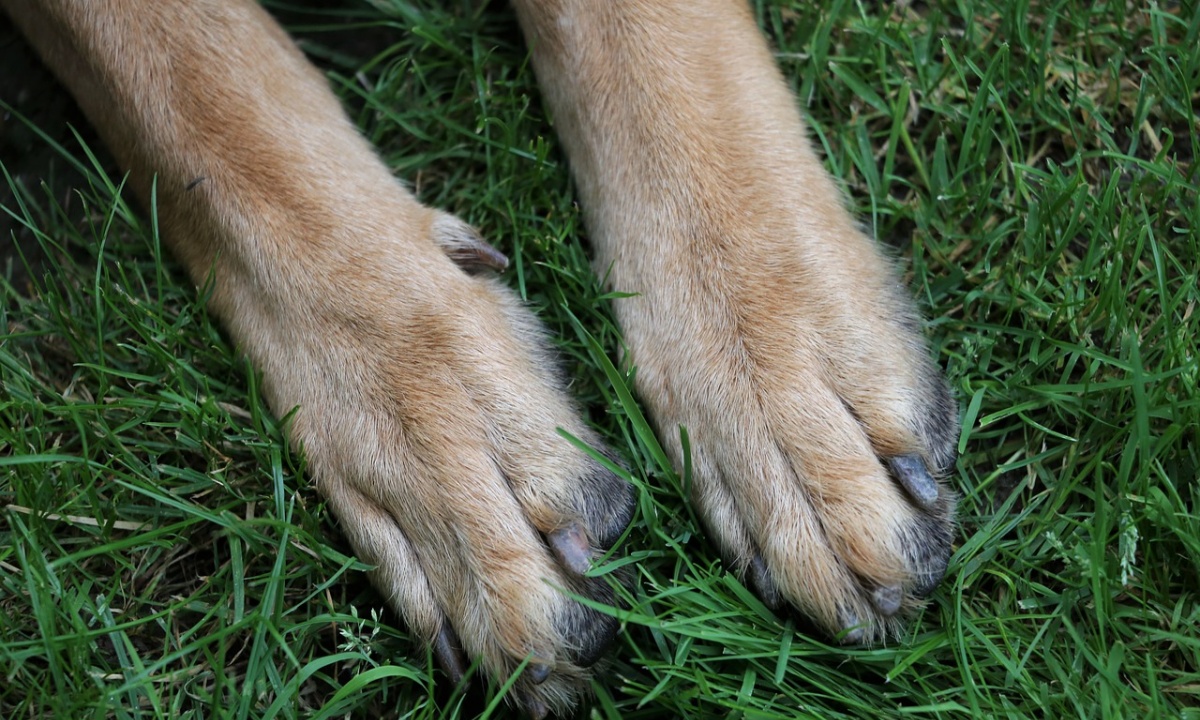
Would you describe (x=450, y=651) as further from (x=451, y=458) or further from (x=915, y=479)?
(x=915, y=479)

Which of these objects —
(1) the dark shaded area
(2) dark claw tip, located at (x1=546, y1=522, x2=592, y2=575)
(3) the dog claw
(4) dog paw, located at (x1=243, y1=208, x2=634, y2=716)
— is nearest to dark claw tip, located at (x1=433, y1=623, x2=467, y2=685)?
(4) dog paw, located at (x1=243, y1=208, x2=634, y2=716)

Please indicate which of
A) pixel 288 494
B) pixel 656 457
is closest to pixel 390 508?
pixel 288 494

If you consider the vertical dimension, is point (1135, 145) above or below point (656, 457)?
above

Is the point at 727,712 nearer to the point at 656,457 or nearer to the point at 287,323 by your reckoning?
the point at 656,457

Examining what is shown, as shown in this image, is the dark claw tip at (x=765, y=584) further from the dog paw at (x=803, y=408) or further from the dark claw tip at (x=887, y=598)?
the dark claw tip at (x=887, y=598)

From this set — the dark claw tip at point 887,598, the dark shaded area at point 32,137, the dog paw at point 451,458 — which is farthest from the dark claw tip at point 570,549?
the dark shaded area at point 32,137

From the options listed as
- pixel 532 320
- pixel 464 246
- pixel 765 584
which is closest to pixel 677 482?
pixel 765 584

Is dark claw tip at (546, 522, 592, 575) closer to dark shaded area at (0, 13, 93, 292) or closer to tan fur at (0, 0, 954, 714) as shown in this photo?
tan fur at (0, 0, 954, 714)
